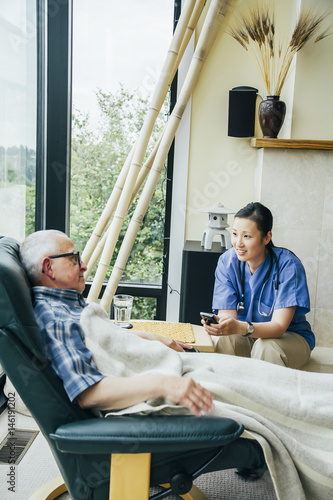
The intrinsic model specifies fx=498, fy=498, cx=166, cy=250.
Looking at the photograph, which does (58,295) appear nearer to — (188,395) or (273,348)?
(188,395)

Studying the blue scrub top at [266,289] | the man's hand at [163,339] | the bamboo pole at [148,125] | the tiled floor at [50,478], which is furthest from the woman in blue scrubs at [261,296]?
the bamboo pole at [148,125]

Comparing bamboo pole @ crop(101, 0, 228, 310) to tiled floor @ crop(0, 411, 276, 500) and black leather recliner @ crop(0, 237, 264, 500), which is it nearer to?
tiled floor @ crop(0, 411, 276, 500)

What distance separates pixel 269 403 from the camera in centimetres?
152

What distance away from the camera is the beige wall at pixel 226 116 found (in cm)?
307

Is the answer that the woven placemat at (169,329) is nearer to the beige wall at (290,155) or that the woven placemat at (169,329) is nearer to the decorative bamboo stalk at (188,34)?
the decorative bamboo stalk at (188,34)

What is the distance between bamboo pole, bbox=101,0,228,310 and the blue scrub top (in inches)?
22.8

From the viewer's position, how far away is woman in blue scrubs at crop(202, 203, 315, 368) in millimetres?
2277

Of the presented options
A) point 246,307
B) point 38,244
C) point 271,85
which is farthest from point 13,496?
point 271,85

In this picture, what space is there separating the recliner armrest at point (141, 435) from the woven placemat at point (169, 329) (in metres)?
0.84

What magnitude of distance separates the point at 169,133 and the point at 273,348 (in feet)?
4.45

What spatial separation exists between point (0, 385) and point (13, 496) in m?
0.80

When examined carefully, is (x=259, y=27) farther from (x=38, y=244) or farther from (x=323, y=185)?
(x=38, y=244)

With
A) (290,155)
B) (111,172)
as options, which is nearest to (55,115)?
(111,172)

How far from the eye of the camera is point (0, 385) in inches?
98.8
